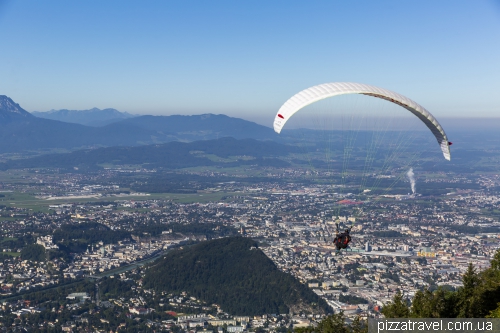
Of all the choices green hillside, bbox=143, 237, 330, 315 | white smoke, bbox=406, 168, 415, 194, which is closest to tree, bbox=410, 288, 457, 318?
green hillside, bbox=143, 237, 330, 315

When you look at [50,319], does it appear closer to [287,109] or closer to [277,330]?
→ [277,330]

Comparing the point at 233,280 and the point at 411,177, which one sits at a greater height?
the point at 411,177

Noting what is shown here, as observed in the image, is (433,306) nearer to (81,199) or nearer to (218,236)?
(218,236)

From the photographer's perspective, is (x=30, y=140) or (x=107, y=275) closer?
(x=107, y=275)

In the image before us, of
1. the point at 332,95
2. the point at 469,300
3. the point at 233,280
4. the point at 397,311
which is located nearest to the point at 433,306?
the point at 397,311

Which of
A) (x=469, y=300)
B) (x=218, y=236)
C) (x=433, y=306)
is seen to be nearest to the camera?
(x=433, y=306)

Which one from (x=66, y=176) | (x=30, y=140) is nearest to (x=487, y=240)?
(x=66, y=176)

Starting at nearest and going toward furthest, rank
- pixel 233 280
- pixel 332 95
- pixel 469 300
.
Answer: pixel 332 95, pixel 469 300, pixel 233 280

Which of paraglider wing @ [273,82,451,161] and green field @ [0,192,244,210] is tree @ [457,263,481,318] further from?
green field @ [0,192,244,210]
